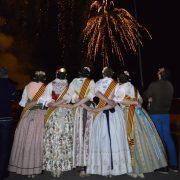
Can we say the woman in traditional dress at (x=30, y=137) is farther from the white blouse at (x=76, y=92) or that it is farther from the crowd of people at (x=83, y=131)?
the white blouse at (x=76, y=92)

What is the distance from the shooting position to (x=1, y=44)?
5038 centimetres

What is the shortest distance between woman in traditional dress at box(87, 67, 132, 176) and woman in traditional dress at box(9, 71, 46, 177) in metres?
1.07

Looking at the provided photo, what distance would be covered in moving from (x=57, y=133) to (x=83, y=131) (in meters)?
0.54

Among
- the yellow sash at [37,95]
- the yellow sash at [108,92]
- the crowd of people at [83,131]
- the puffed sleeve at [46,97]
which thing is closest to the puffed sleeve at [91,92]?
the crowd of people at [83,131]

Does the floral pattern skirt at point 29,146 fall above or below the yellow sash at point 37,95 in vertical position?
below

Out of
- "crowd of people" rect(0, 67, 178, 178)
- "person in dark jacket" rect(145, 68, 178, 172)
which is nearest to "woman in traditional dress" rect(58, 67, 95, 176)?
"crowd of people" rect(0, 67, 178, 178)

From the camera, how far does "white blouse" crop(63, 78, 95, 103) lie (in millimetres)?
8469

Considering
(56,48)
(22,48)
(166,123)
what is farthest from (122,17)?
(22,48)

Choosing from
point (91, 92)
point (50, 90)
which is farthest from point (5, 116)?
point (91, 92)

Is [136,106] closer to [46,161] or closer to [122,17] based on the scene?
[46,161]

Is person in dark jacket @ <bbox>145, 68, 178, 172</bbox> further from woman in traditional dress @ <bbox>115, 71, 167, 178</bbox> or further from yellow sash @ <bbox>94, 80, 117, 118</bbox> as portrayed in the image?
yellow sash @ <bbox>94, 80, 117, 118</bbox>

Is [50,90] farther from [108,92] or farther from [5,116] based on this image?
[108,92]

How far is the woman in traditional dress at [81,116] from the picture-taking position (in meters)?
8.40

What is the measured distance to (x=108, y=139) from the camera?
26.4 ft
